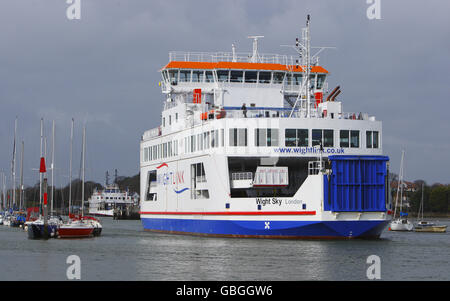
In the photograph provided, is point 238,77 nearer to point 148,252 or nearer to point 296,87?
point 296,87

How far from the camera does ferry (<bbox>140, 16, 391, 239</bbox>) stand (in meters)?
38.7

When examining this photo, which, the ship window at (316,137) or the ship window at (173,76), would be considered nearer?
the ship window at (316,137)

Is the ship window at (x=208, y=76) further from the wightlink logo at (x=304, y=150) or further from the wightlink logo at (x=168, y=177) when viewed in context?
the wightlink logo at (x=304, y=150)

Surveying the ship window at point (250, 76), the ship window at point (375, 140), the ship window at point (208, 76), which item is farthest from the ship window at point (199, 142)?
the ship window at point (375, 140)

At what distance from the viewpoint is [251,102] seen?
49.9 meters

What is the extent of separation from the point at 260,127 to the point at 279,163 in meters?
3.71

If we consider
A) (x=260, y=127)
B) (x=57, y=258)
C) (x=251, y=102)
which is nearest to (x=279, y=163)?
(x=260, y=127)

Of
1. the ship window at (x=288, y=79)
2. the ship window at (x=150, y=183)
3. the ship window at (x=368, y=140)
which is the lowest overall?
the ship window at (x=150, y=183)

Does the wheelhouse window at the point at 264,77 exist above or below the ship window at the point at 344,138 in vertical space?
above

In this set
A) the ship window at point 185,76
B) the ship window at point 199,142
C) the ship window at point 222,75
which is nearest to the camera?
the ship window at point 199,142

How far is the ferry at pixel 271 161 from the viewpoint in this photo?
38688 mm

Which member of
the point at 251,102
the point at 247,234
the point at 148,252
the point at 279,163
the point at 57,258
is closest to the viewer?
the point at 57,258

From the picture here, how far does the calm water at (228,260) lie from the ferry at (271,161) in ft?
4.21

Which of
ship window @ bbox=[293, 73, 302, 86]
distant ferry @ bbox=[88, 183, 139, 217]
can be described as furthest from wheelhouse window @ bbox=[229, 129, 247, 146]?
distant ferry @ bbox=[88, 183, 139, 217]
